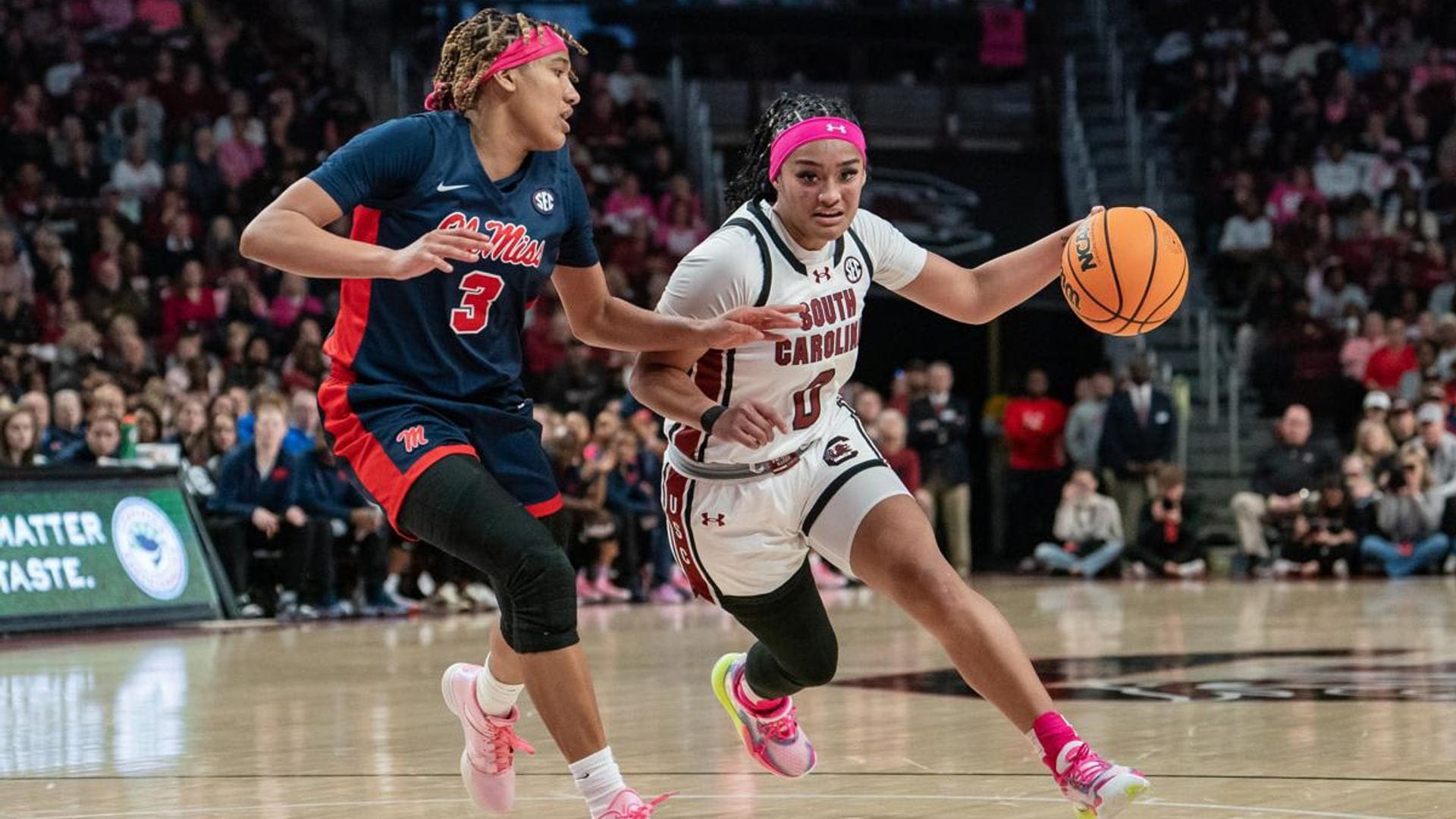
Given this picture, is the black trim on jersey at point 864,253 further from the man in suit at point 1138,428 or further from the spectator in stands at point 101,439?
the man in suit at point 1138,428

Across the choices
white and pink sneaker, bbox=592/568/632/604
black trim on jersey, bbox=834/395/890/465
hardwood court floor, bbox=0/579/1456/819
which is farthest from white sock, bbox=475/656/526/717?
white and pink sneaker, bbox=592/568/632/604

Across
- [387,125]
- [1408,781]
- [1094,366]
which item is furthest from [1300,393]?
[387,125]

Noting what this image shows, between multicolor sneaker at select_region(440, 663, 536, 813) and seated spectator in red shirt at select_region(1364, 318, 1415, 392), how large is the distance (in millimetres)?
14704

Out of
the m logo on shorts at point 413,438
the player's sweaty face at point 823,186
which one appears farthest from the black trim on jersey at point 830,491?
the m logo on shorts at point 413,438

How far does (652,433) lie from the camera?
55.8ft

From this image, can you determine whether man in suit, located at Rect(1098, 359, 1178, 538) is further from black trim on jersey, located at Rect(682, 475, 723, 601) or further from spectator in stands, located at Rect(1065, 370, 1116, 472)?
black trim on jersey, located at Rect(682, 475, 723, 601)

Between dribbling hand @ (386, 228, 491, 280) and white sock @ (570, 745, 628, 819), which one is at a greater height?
dribbling hand @ (386, 228, 491, 280)

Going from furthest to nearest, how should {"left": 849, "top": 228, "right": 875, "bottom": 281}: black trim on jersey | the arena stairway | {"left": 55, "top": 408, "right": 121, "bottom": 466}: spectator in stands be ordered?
the arena stairway → {"left": 55, "top": 408, "right": 121, "bottom": 466}: spectator in stands → {"left": 849, "top": 228, "right": 875, "bottom": 281}: black trim on jersey

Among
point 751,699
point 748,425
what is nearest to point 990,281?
point 748,425

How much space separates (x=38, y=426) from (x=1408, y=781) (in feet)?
32.7

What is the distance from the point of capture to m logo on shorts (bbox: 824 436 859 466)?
19.2ft

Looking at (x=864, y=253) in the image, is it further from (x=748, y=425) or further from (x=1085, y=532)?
(x=1085, y=532)

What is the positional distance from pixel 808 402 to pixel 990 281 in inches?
26.8

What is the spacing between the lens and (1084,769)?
5.08 meters
